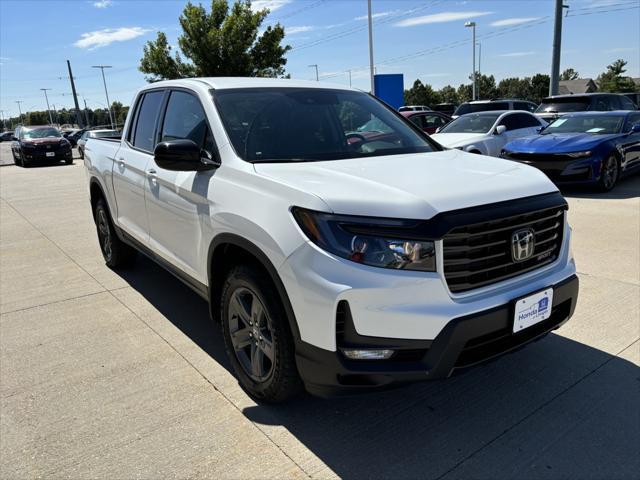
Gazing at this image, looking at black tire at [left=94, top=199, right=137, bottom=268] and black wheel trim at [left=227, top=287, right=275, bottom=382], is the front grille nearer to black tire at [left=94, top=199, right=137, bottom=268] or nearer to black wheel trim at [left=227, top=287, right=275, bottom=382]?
black wheel trim at [left=227, top=287, right=275, bottom=382]

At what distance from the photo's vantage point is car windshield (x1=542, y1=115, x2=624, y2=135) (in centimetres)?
998

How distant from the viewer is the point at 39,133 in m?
22.5

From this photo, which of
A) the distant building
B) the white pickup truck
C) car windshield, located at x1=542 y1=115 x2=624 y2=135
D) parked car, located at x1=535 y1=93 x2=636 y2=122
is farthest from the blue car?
the distant building

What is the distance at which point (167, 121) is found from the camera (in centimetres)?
397

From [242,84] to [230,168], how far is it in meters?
0.96

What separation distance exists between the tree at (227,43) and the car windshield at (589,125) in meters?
19.5

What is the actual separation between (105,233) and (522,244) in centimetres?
452

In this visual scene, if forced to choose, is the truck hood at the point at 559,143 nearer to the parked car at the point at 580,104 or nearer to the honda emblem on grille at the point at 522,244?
the parked car at the point at 580,104

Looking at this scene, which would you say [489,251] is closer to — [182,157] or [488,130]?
[182,157]

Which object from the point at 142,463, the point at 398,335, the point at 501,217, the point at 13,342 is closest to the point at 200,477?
the point at 142,463

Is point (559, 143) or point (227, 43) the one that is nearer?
point (559, 143)

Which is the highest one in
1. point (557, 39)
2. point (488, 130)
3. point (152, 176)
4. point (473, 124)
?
point (557, 39)

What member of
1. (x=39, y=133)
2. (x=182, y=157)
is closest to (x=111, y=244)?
(x=182, y=157)

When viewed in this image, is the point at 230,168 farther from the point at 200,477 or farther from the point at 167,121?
the point at 200,477
